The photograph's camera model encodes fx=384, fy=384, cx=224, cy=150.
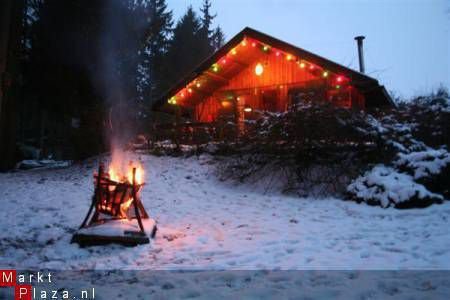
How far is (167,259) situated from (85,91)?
13.0m

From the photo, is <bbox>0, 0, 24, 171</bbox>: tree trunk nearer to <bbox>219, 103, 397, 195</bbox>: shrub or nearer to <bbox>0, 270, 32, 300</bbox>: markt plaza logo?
<bbox>219, 103, 397, 195</bbox>: shrub

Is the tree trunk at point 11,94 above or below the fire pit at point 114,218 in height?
above

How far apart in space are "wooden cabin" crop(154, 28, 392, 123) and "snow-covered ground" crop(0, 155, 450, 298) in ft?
19.0

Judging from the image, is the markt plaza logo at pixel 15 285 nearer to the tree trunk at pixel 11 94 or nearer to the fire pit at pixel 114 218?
the fire pit at pixel 114 218

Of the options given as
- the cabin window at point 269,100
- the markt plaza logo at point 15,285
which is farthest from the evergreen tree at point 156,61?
the markt plaza logo at point 15,285

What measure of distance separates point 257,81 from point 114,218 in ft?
41.6

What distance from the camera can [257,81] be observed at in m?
17.5

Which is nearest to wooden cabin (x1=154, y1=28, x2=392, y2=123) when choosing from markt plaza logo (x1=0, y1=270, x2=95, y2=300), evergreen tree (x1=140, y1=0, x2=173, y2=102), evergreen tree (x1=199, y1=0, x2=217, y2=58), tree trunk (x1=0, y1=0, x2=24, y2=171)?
tree trunk (x1=0, y1=0, x2=24, y2=171)

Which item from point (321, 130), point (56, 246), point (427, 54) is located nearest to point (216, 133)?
point (321, 130)

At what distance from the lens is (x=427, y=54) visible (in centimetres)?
14925

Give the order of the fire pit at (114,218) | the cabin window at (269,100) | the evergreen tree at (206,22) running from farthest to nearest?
the evergreen tree at (206,22) < the cabin window at (269,100) < the fire pit at (114,218)

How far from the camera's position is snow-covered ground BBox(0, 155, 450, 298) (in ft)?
15.3

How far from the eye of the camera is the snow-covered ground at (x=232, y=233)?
15.3 ft

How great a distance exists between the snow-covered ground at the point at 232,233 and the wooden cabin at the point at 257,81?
580cm
